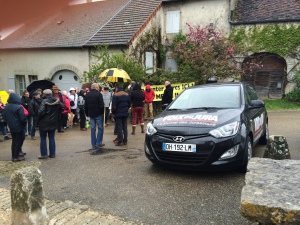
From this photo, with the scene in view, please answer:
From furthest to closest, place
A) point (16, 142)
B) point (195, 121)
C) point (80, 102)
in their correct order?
point (80, 102), point (16, 142), point (195, 121)

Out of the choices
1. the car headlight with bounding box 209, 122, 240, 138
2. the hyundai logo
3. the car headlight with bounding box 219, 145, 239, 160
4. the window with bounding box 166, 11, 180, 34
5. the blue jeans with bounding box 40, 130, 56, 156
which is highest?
the window with bounding box 166, 11, 180, 34

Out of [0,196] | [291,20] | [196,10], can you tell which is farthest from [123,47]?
[0,196]

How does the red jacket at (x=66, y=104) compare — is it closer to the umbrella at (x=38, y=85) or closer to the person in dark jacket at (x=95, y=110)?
the umbrella at (x=38, y=85)

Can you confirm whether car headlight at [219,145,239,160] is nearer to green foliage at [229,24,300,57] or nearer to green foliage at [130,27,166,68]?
green foliage at [130,27,166,68]

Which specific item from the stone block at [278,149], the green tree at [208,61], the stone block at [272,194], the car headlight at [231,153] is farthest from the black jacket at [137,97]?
the green tree at [208,61]

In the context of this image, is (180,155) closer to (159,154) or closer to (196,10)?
(159,154)

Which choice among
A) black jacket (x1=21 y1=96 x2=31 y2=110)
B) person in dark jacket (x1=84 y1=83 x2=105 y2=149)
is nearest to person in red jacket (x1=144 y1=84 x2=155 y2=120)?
person in dark jacket (x1=84 y1=83 x2=105 y2=149)

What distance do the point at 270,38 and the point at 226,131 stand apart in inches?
578

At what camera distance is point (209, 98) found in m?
6.02

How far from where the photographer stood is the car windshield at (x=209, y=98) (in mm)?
5746

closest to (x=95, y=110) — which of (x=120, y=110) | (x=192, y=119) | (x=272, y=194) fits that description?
(x=120, y=110)

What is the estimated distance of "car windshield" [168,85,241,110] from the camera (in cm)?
575

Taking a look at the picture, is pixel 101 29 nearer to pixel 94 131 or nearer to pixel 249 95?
pixel 94 131

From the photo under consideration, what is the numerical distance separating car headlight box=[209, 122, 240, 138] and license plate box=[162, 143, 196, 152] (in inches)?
15.6
